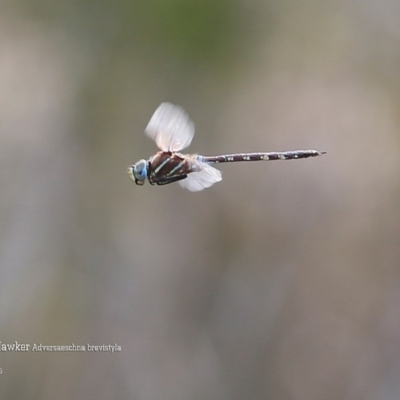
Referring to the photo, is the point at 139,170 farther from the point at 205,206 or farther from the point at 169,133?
the point at 205,206

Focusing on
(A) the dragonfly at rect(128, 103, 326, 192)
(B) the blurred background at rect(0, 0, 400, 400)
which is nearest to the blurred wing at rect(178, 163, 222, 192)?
(A) the dragonfly at rect(128, 103, 326, 192)

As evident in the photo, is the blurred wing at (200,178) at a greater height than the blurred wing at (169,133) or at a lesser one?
lesser

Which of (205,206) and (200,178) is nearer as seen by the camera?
(200,178)

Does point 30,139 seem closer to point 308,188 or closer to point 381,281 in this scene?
point 308,188

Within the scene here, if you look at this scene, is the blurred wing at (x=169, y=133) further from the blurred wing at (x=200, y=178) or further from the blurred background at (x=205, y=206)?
the blurred background at (x=205, y=206)

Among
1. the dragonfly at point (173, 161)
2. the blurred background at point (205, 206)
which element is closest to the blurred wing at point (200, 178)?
the dragonfly at point (173, 161)

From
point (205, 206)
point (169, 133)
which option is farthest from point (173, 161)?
point (205, 206)

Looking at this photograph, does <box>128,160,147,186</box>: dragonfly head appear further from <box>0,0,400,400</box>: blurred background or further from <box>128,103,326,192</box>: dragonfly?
<box>0,0,400,400</box>: blurred background
